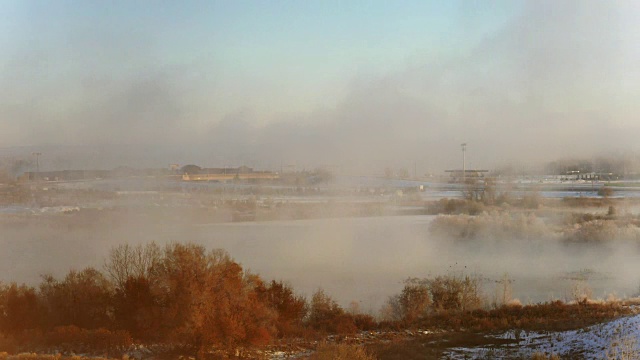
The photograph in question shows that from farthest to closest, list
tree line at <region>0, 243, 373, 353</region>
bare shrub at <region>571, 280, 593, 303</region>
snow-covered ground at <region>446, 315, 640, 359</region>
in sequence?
1. bare shrub at <region>571, 280, 593, 303</region>
2. snow-covered ground at <region>446, 315, 640, 359</region>
3. tree line at <region>0, 243, 373, 353</region>

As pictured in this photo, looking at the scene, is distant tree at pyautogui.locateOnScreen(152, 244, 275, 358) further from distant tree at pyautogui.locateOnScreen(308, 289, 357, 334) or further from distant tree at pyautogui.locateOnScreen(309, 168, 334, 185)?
distant tree at pyautogui.locateOnScreen(309, 168, 334, 185)

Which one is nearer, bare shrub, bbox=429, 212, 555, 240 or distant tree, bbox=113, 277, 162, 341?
distant tree, bbox=113, 277, 162, 341

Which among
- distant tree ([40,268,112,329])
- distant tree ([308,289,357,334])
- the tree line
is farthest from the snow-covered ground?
distant tree ([40,268,112,329])

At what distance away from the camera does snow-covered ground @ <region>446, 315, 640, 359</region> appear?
15.7 m

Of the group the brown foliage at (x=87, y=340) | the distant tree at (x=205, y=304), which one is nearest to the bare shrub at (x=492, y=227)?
the distant tree at (x=205, y=304)

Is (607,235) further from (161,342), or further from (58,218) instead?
(58,218)

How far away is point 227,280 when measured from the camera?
15812 millimetres

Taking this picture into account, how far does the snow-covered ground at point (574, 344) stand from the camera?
619 inches

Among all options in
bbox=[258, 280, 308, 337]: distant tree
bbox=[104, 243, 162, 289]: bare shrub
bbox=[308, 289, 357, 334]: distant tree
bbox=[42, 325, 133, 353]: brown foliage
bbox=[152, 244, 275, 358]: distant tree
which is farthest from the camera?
bbox=[308, 289, 357, 334]: distant tree

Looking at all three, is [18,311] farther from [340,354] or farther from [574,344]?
[574,344]

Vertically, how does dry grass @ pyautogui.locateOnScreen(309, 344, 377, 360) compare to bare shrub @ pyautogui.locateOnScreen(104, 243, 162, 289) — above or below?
below

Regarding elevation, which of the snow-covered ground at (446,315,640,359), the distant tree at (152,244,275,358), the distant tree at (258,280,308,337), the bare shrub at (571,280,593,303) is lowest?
the bare shrub at (571,280,593,303)

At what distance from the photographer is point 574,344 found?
17.0 meters

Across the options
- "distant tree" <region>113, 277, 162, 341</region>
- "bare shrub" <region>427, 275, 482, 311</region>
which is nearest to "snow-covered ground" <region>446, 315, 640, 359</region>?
"bare shrub" <region>427, 275, 482, 311</region>
